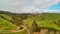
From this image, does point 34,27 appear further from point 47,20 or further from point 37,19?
point 47,20

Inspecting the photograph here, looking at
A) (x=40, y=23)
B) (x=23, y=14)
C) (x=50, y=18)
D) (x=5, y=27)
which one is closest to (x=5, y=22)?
(x=5, y=27)

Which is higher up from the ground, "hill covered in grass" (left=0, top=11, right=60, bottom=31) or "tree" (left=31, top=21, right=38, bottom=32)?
"hill covered in grass" (left=0, top=11, right=60, bottom=31)

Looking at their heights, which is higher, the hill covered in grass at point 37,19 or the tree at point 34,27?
the hill covered in grass at point 37,19

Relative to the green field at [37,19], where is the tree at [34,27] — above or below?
below

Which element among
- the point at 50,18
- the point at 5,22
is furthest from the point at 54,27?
the point at 5,22

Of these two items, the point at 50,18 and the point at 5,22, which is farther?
the point at 50,18

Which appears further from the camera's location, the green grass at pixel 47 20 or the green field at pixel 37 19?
the green grass at pixel 47 20

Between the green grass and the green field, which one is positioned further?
the green grass

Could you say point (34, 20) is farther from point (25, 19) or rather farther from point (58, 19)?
point (58, 19)

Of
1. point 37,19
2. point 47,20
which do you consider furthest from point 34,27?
point 47,20

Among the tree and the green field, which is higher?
the green field

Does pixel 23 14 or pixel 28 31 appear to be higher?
pixel 23 14
